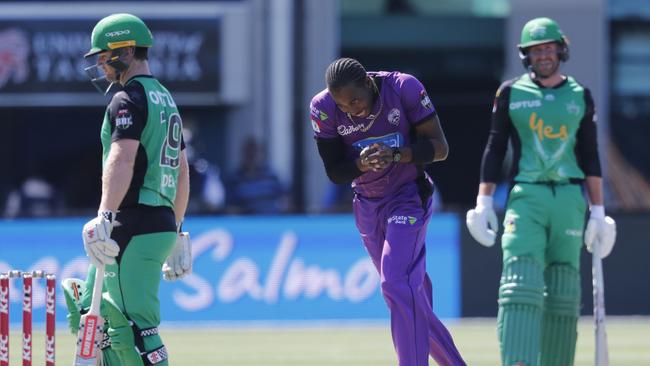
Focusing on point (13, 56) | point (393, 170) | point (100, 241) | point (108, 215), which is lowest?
point (100, 241)

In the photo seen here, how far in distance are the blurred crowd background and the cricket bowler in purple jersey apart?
11050mm

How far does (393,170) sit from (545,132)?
98 cm

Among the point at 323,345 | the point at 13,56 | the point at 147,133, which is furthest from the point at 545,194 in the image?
the point at 13,56

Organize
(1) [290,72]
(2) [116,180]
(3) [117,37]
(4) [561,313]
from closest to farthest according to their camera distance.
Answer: (2) [116,180] < (3) [117,37] < (4) [561,313] < (1) [290,72]

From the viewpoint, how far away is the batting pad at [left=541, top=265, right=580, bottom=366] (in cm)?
817

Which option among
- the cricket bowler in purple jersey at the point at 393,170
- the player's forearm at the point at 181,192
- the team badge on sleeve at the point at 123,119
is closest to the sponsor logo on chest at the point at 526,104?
the cricket bowler in purple jersey at the point at 393,170

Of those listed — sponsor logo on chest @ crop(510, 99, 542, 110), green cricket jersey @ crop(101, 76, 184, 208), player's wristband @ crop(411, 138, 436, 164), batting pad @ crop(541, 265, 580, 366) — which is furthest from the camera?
sponsor logo on chest @ crop(510, 99, 542, 110)

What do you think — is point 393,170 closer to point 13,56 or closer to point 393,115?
point 393,115

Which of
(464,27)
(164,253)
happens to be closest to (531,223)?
(164,253)

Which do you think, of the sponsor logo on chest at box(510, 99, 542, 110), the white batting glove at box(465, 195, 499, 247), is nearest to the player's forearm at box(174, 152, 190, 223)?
the white batting glove at box(465, 195, 499, 247)

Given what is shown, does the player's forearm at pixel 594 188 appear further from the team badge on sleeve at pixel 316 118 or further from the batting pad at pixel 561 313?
the team badge on sleeve at pixel 316 118

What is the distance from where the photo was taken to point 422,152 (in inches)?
304

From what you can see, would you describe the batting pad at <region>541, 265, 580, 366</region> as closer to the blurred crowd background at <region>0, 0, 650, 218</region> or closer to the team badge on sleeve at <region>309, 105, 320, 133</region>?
the team badge on sleeve at <region>309, 105, 320, 133</region>

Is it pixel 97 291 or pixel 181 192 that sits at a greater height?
pixel 181 192
